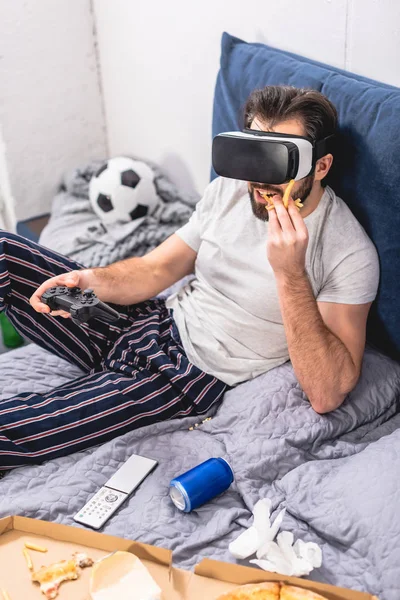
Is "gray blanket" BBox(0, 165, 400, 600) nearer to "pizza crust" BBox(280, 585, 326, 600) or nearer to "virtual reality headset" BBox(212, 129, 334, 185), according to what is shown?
"pizza crust" BBox(280, 585, 326, 600)

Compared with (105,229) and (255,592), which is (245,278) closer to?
(255,592)

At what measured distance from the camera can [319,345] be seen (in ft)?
4.24

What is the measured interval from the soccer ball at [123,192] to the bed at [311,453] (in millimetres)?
854

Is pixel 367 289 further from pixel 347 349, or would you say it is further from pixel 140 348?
pixel 140 348

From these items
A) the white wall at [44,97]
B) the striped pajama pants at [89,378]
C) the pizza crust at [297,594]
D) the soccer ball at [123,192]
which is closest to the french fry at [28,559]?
the striped pajama pants at [89,378]

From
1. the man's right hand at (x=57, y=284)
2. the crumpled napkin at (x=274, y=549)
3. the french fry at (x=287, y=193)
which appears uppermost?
the french fry at (x=287, y=193)

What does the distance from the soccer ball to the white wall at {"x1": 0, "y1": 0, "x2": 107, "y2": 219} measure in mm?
461

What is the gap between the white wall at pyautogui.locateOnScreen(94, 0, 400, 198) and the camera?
157 cm

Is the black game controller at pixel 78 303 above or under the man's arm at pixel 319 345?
above

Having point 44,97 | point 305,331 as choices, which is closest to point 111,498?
point 305,331

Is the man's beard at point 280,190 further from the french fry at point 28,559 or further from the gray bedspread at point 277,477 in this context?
the french fry at point 28,559

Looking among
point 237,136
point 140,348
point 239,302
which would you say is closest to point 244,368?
point 239,302

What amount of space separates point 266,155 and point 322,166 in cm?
20

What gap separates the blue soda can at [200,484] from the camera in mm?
1201
